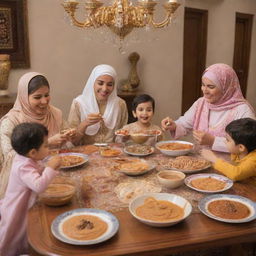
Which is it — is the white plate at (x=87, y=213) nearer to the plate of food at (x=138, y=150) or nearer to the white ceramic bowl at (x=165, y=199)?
the white ceramic bowl at (x=165, y=199)

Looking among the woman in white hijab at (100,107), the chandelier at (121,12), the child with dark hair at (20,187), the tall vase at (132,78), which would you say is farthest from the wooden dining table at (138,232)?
the tall vase at (132,78)

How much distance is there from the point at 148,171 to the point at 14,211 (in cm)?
78

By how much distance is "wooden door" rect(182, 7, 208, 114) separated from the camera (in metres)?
5.96

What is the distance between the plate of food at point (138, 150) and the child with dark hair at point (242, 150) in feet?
1.69

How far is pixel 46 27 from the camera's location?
3.81m

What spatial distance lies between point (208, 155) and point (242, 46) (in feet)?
19.3

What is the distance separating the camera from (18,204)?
5.25ft

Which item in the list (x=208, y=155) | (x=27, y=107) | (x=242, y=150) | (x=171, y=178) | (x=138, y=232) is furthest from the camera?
(x=27, y=107)

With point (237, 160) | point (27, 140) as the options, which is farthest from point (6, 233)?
point (237, 160)

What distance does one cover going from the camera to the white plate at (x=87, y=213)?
3.93 feet

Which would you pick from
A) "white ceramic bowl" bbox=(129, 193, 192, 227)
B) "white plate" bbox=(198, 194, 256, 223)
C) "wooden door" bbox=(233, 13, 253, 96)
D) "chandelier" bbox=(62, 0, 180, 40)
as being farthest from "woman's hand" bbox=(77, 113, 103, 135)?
"wooden door" bbox=(233, 13, 253, 96)

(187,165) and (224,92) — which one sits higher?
(224,92)

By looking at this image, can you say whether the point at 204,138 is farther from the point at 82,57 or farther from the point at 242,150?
the point at 82,57

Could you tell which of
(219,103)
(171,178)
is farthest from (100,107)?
(171,178)
